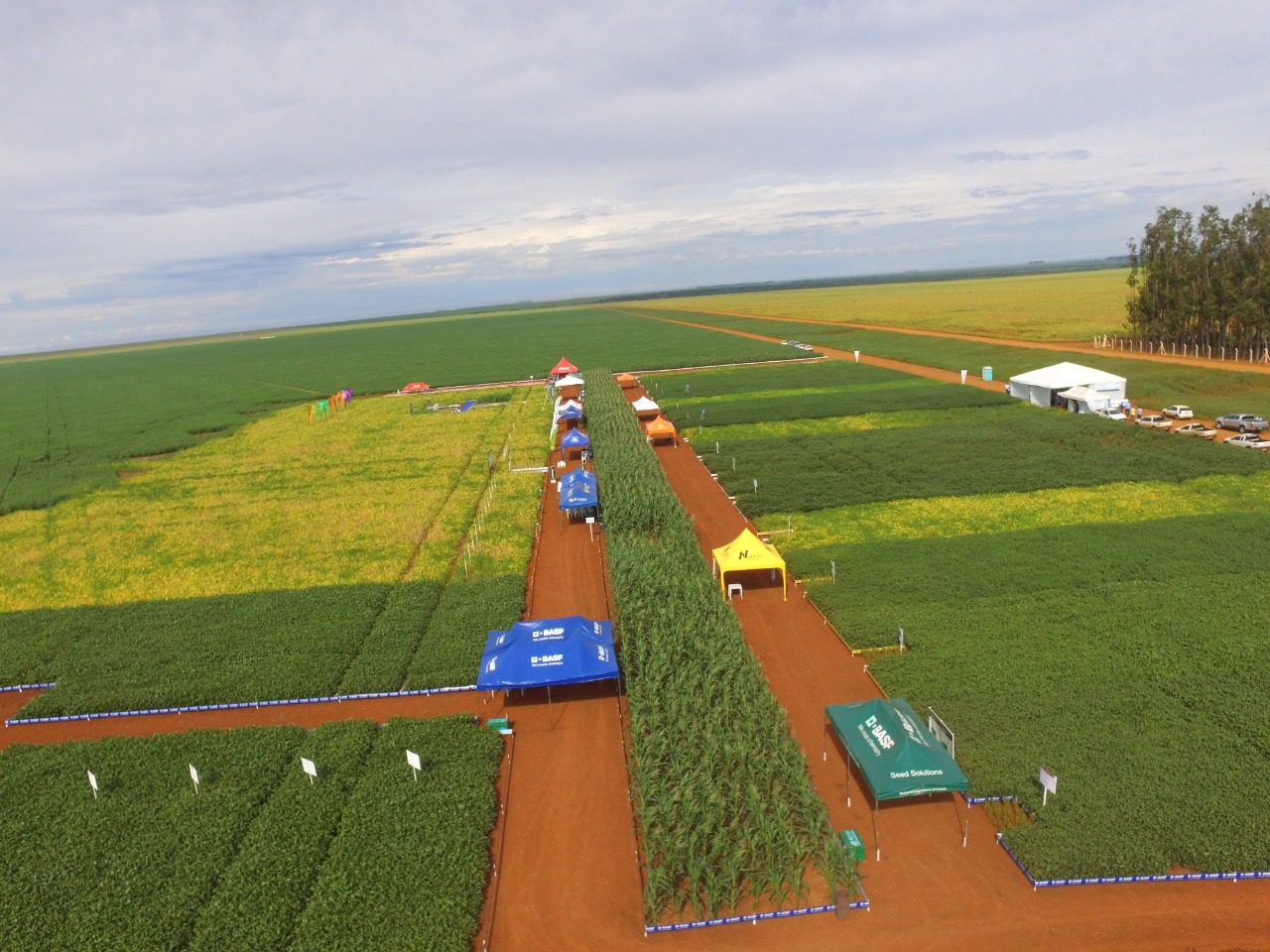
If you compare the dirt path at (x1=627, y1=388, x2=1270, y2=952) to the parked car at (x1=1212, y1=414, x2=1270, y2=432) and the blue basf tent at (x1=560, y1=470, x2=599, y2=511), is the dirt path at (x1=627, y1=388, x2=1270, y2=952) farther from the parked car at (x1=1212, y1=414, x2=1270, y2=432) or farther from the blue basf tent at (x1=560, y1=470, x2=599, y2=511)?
the parked car at (x1=1212, y1=414, x2=1270, y2=432)

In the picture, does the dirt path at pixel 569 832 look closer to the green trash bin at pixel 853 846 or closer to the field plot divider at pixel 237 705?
the field plot divider at pixel 237 705

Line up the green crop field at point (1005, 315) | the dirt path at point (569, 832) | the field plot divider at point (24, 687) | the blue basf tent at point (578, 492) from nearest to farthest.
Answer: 1. the dirt path at point (569, 832)
2. the field plot divider at point (24, 687)
3. the blue basf tent at point (578, 492)
4. the green crop field at point (1005, 315)

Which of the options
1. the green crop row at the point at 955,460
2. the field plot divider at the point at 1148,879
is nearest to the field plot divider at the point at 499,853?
the field plot divider at the point at 1148,879

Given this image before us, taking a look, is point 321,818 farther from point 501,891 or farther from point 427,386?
point 427,386

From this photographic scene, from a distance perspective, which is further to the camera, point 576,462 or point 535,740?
point 576,462

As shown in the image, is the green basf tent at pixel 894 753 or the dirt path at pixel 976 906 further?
the green basf tent at pixel 894 753

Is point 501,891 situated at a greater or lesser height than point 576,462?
lesser

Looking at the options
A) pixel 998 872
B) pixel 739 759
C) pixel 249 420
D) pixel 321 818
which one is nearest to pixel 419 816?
pixel 321 818

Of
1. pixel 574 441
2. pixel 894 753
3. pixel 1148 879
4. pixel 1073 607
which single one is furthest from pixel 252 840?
pixel 574 441
